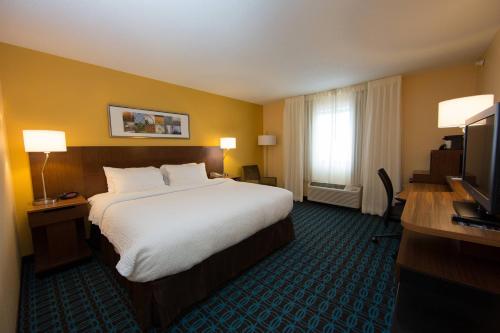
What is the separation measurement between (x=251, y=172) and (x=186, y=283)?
355 centimetres

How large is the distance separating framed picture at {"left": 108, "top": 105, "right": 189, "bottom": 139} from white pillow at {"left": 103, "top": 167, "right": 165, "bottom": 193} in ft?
2.09

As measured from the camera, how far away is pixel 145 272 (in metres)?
1.35

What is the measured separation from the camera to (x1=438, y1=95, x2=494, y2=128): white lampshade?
1.76 metres

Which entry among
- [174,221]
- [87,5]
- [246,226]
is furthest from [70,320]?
[87,5]

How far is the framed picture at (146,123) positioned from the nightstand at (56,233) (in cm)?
122

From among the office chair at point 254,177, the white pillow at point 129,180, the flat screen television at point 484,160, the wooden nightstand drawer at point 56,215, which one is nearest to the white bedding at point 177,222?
the wooden nightstand drawer at point 56,215

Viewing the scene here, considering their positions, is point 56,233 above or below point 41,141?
below

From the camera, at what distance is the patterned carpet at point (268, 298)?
151 centimetres

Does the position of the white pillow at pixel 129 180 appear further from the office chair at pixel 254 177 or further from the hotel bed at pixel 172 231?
the office chair at pixel 254 177

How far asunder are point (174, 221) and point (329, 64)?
2.88 meters

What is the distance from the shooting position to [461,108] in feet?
6.04

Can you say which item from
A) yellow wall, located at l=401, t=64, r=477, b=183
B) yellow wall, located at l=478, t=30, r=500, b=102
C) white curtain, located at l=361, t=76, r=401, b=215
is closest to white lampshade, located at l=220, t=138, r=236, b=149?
white curtain, located at l=361, t=76, r=401, b=215

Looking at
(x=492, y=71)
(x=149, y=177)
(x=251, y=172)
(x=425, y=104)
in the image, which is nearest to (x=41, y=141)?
(x=149, y=177)

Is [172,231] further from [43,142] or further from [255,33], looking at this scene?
[255,33]
